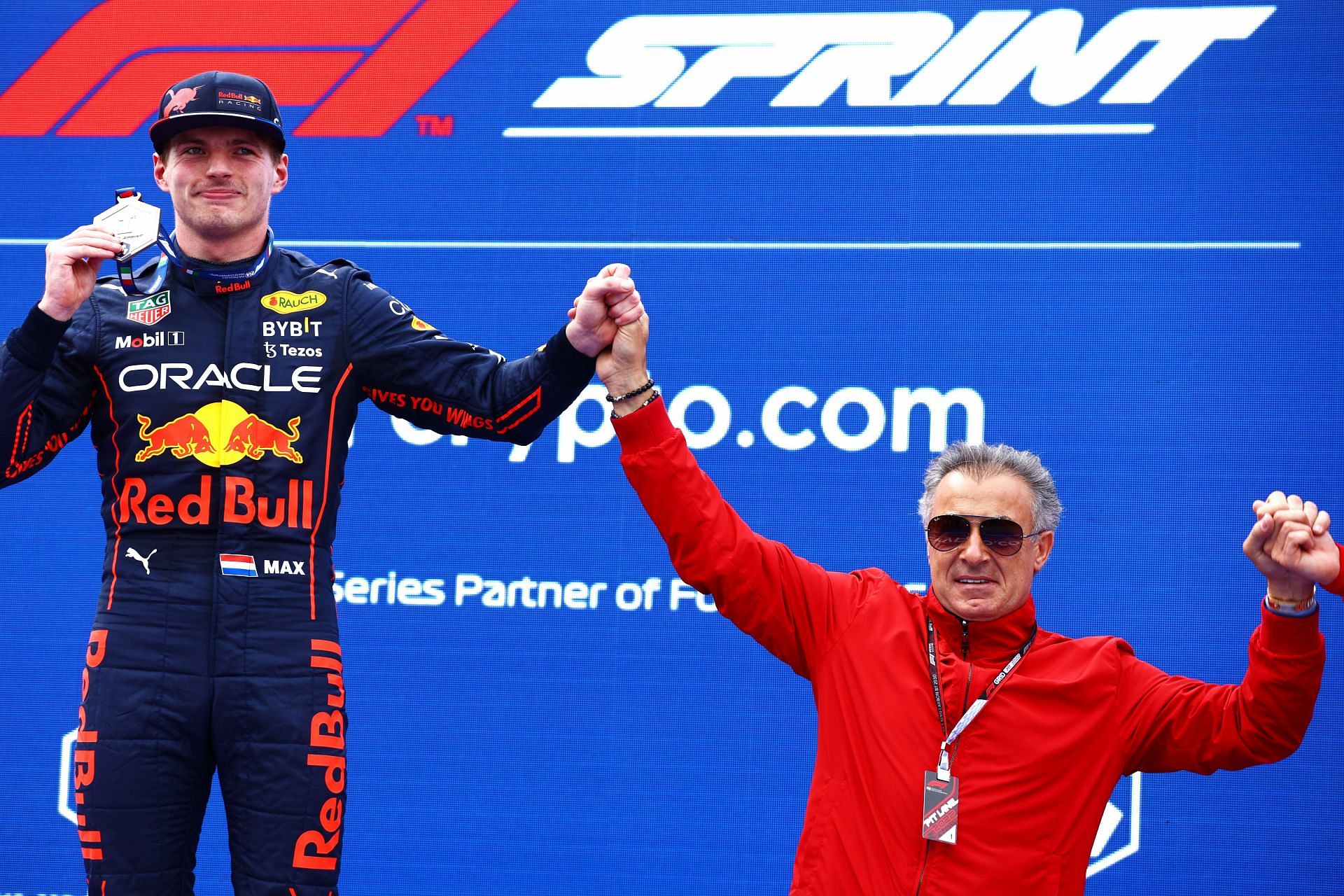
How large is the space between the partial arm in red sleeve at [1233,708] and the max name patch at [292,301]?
1281 millimetres

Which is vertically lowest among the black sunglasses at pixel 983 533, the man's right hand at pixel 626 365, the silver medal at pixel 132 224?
the black sunglasses at pixel 983 533

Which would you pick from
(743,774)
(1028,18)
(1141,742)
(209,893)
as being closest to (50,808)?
(209,893)

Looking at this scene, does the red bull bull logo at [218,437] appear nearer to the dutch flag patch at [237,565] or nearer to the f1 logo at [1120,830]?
the dutch flag patch at [237,565]

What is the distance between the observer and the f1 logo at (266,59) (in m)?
3.31

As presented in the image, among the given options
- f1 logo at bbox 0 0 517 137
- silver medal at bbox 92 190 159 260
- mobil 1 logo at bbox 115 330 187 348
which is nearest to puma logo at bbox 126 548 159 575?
mobil 1 logo at bbox 115 330 187 348

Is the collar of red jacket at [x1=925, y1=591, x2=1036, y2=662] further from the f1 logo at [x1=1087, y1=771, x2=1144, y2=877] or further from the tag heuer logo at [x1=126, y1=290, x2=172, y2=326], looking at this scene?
the f1 logo at [x1=1087, y1=771, x2=1144, y2=877]

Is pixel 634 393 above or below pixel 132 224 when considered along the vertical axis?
below

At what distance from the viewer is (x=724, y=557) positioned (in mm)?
1801

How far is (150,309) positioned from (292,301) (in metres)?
0.20

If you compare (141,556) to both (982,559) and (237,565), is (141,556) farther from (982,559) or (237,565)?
(982,559)

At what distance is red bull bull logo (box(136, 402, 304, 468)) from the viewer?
183cm

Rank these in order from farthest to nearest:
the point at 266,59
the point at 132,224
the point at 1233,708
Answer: the point at 266,59
the point at 132,224
the point at 1233,708

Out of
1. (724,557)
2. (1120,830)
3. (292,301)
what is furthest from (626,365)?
(1120,830)

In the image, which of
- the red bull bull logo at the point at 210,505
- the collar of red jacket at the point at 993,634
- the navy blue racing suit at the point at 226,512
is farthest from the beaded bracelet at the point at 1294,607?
the red bull bull logo at the point at 210,505
